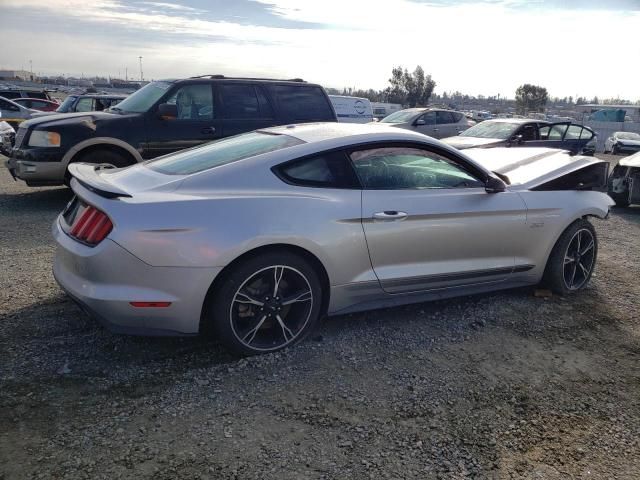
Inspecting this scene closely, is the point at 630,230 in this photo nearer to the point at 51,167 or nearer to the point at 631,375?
the point at 631,375

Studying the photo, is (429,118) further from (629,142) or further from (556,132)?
(629,142)

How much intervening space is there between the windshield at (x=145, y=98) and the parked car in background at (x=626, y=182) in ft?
26.1

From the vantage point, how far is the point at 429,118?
16.9 metres

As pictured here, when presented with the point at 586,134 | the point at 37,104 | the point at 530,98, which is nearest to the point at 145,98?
the point at 586,134

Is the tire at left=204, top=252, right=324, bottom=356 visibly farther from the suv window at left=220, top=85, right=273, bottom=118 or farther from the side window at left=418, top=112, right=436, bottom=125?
the side window at left=418, top=112, right=436, bottom=125

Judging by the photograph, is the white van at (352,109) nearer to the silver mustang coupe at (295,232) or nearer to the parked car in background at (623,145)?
the parked car in background at (623,145)

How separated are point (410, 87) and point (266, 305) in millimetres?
62629

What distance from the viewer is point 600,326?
4340mm

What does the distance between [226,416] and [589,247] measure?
378 cm

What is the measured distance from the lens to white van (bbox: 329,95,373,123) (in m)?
19.6

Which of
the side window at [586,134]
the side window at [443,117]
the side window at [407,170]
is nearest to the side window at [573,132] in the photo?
the side window at [586,134]

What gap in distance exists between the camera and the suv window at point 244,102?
8.01 m

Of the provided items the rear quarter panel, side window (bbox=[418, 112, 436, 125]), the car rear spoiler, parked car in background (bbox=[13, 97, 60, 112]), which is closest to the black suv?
the car rear spoiler

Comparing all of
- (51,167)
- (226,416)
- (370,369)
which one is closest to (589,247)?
(370,369)
